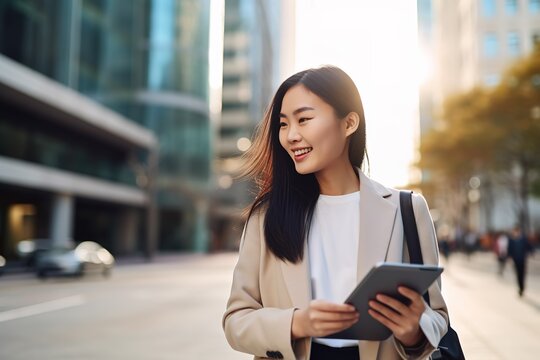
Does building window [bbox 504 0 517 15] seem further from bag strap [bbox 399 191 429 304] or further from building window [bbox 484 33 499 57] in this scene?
bag strap [bbox 399 191 429 304]

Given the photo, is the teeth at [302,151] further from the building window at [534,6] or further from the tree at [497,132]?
the building window at [534,6]

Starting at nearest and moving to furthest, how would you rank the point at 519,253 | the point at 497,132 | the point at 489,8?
the point at 519,253 < the point at 497,132 < the point at 489,8

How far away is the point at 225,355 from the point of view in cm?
754

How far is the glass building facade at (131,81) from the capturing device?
2919 cm

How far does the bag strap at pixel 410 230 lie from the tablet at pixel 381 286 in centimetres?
31

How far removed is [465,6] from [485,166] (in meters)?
36.8

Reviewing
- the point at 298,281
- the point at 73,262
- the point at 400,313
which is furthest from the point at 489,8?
the point at 400,313

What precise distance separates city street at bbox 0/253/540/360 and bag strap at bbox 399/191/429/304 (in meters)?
5.59

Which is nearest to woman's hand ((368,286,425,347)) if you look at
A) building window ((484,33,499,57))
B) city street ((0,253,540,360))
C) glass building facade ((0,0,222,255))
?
city street ((0,253,540,360))

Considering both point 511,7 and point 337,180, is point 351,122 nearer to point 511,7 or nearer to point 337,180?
point 337,180

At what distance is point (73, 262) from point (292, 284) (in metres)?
21.0

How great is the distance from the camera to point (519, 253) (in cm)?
1558

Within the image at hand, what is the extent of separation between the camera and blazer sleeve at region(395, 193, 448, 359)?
195 cm

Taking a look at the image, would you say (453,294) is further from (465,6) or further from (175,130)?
(465,6)
